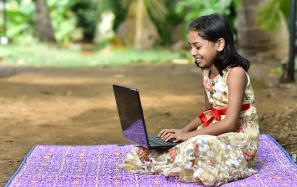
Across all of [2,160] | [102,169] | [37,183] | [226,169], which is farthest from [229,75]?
[2,160]

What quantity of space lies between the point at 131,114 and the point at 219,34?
0.80m

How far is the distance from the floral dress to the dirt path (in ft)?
3.07

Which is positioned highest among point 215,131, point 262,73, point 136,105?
point 136,105

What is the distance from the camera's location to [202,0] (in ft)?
40.2

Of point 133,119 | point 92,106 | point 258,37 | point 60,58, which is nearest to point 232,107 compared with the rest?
point 133,119

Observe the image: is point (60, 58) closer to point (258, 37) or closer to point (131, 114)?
point (258, 37)

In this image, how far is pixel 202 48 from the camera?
255 cm

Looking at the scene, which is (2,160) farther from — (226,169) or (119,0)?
(119,0)

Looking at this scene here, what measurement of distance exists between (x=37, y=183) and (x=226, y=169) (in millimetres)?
1229

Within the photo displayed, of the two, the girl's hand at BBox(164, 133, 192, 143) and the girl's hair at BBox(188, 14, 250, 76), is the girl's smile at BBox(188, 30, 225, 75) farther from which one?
the girl's hand at BBox(164, 133, 192, 143)

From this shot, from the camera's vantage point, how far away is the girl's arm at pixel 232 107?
2.44m

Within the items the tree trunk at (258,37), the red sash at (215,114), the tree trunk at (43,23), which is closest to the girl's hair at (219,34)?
the red sash at (215,114)

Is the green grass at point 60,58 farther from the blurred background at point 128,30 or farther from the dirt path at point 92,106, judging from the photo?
the dirt path at point 92,106

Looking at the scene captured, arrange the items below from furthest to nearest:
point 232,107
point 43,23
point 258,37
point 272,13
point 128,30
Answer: point 128,30, point 43,23, point 258,37, point 272,13, point 232,107
